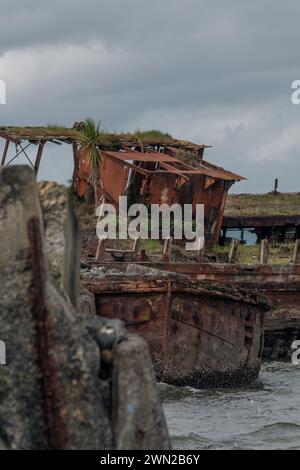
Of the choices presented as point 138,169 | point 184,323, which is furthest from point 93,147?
point 184,323

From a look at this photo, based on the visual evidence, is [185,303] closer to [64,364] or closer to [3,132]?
[64,364]

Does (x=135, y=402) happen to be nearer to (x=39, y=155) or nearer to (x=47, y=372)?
(x=47, y=372)

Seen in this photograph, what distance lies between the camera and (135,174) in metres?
37.8

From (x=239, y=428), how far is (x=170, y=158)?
23.6m

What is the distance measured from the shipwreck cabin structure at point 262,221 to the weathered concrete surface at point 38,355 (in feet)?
120

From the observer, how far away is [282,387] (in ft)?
71.9

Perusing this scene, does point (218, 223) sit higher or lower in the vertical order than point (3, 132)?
lower

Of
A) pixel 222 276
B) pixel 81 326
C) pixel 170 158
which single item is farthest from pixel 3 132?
pixel 81 326

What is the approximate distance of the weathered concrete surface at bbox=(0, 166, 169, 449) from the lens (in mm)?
5238

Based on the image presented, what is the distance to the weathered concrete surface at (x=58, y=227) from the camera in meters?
5.68

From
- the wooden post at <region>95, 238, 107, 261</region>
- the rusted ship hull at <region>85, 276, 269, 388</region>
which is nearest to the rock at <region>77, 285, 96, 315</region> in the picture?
the rusted ship hull at <region>85, 276, 269, 388</region>

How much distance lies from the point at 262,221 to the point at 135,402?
3813 centimetres

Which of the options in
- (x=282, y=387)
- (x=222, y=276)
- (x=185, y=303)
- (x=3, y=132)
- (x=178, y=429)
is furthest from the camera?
(x=3, y=132)
